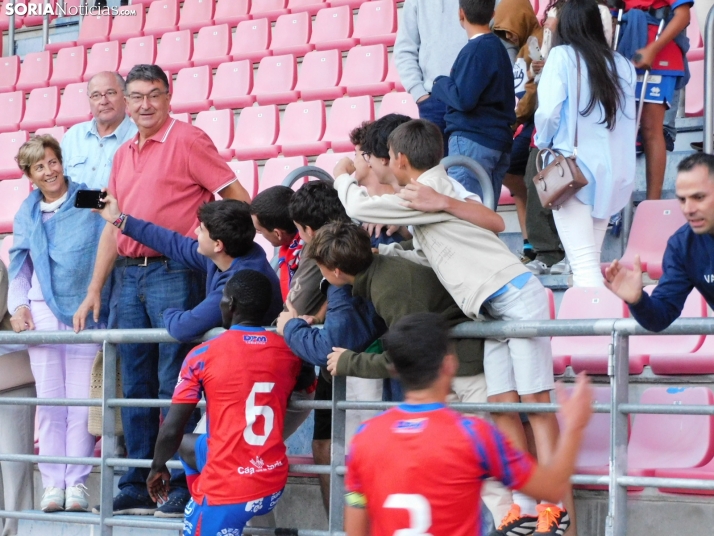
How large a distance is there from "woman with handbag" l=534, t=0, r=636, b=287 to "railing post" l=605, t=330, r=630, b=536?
113 centimetres

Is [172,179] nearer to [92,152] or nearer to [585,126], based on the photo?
[92,152]

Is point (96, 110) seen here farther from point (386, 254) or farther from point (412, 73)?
point (386, 254)

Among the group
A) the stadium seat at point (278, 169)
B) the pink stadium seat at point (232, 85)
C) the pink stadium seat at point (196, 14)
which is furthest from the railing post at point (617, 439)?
the pink stadium seat at point (196, 14)

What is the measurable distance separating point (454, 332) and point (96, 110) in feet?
8.67

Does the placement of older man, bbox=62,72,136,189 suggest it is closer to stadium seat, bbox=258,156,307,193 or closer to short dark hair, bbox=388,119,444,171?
stadium seat, bbox=258,156,307,193

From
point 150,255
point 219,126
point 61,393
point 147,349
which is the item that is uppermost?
point 219,126

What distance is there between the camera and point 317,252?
12.1ft

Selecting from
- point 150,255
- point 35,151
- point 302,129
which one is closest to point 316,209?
point 150,255

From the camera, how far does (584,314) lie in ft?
14.6

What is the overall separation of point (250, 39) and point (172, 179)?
492cm

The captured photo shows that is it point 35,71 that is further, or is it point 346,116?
point 35,71

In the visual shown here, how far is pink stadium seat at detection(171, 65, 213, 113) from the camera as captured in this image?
8.67 meters

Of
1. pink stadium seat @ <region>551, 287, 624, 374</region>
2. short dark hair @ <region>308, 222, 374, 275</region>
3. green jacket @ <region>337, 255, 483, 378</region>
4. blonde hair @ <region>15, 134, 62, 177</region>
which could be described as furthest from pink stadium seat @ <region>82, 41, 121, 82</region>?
green jacket @ <region>337, 255, 483, 378</region>

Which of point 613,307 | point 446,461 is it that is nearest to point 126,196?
point 613,307
